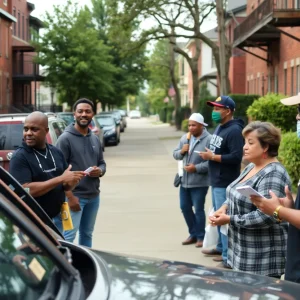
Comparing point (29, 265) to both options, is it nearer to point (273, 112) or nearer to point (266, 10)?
point (273, 112)

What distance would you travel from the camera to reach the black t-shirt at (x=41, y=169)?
6.02 meters

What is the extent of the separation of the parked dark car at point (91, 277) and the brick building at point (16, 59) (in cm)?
4129

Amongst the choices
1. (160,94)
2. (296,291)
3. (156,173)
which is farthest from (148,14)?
(160,94)

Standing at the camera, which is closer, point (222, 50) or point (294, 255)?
point (294, 255)

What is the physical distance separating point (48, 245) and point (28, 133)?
363 centimetres

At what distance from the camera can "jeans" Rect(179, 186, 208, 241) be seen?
31.0ft

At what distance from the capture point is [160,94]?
11075 cm

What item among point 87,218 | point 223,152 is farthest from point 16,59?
point 87,218

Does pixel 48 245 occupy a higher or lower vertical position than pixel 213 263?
higher

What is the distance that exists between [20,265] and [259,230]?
10.3 feet

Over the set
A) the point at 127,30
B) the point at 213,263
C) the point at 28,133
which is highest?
the point at 127,30

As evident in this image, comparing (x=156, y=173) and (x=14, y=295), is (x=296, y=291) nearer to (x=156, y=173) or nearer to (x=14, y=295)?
(x=14, y=295)

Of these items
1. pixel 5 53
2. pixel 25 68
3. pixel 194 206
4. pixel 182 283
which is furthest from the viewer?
pixel 25 68

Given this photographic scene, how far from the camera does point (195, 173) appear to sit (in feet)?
30.6
